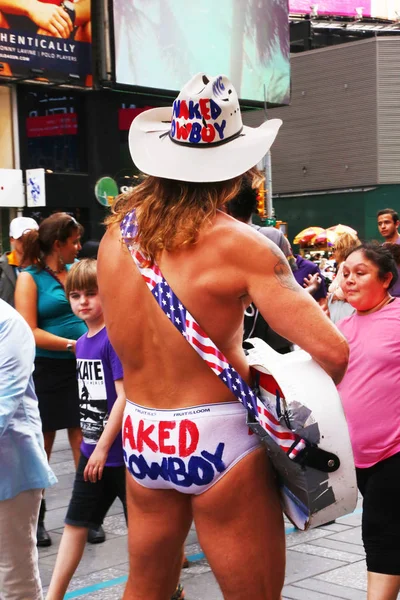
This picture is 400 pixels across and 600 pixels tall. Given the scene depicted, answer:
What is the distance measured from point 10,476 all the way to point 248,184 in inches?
58.4

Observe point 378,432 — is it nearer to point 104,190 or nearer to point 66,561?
point 66,561

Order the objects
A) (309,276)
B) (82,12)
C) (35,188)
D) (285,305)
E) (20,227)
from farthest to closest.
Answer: (82,12), (35,188), (20,227), (309,276), (285,305)

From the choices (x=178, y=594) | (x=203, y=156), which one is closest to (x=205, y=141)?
(x=203, y=156)

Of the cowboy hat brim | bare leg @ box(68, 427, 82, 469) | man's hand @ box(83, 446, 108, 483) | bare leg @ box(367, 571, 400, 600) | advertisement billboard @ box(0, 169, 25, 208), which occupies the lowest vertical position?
bare leg @ box(367, 571, 400, 600)

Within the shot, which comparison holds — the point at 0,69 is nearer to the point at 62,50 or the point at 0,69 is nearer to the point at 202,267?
the point at 62,50

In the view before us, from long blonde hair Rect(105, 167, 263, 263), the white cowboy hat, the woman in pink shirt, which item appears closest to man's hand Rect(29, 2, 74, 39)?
the woman in pink shirt

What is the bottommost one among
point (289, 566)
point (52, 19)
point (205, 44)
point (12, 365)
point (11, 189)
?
point (289, 566)

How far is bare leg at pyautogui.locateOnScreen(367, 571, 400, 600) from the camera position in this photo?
13.4ft

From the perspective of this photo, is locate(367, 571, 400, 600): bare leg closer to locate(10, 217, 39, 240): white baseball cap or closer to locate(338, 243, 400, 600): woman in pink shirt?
locate(338, 243, 400, 600): woman in pink shirt

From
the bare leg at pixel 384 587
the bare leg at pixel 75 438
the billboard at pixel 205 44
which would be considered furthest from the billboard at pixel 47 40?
the bare leg at pixel 384 587

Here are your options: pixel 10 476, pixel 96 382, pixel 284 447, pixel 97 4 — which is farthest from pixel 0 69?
pixel 284 447

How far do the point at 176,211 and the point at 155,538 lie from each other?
38.3 inches

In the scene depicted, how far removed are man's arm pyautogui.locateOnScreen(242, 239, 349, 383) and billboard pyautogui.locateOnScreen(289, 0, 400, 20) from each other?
4920cm

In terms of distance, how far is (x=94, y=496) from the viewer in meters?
4.63
